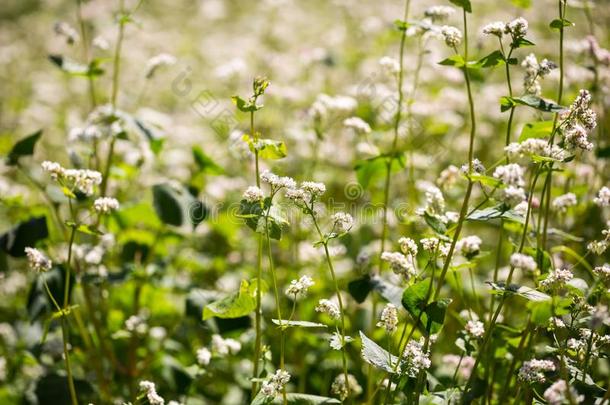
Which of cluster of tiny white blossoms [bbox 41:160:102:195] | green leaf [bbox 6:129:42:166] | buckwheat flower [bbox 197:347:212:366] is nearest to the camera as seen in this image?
cluster of tiny white blossoms [bbox 41:160:102:195]

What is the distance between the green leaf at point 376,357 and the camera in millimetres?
1941

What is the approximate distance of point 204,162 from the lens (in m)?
3.24

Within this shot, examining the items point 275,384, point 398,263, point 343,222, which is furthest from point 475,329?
point 275,384

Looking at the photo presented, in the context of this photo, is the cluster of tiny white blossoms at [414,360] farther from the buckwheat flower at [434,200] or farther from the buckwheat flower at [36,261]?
the buckwheat flower at [36,261]

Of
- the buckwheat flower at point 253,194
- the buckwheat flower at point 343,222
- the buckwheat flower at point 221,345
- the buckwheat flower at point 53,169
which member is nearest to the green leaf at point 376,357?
the buckwheat flower at point 343,222

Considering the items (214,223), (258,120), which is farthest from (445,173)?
(258,120)

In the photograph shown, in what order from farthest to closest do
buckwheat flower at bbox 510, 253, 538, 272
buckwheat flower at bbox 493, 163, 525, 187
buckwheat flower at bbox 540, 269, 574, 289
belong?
buckwheat flower at bbox 540, 269, 574, 289, buckwheat flower at bbox 493, 163, 525, 187, buckwheat flower at bbox 510, 253, 538, 272

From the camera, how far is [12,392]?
313cm

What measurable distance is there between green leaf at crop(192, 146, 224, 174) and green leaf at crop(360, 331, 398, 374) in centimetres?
156

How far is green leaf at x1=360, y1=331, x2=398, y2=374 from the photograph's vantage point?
6.37 feet

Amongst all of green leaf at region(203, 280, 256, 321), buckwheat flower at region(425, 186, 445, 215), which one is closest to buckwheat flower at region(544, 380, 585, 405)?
buckwheat flower at region(425, 186, 445, 215)

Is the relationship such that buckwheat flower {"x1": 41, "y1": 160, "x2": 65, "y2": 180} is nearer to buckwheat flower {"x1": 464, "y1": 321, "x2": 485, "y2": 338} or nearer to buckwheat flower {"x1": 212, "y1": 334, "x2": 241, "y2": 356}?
buckwheat flower {"x1": 212, "y1": 334, "x2": 241, "y2": 356}

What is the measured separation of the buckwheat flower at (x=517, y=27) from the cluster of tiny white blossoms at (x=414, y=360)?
1150mm

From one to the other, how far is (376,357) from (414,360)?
0.43ft
